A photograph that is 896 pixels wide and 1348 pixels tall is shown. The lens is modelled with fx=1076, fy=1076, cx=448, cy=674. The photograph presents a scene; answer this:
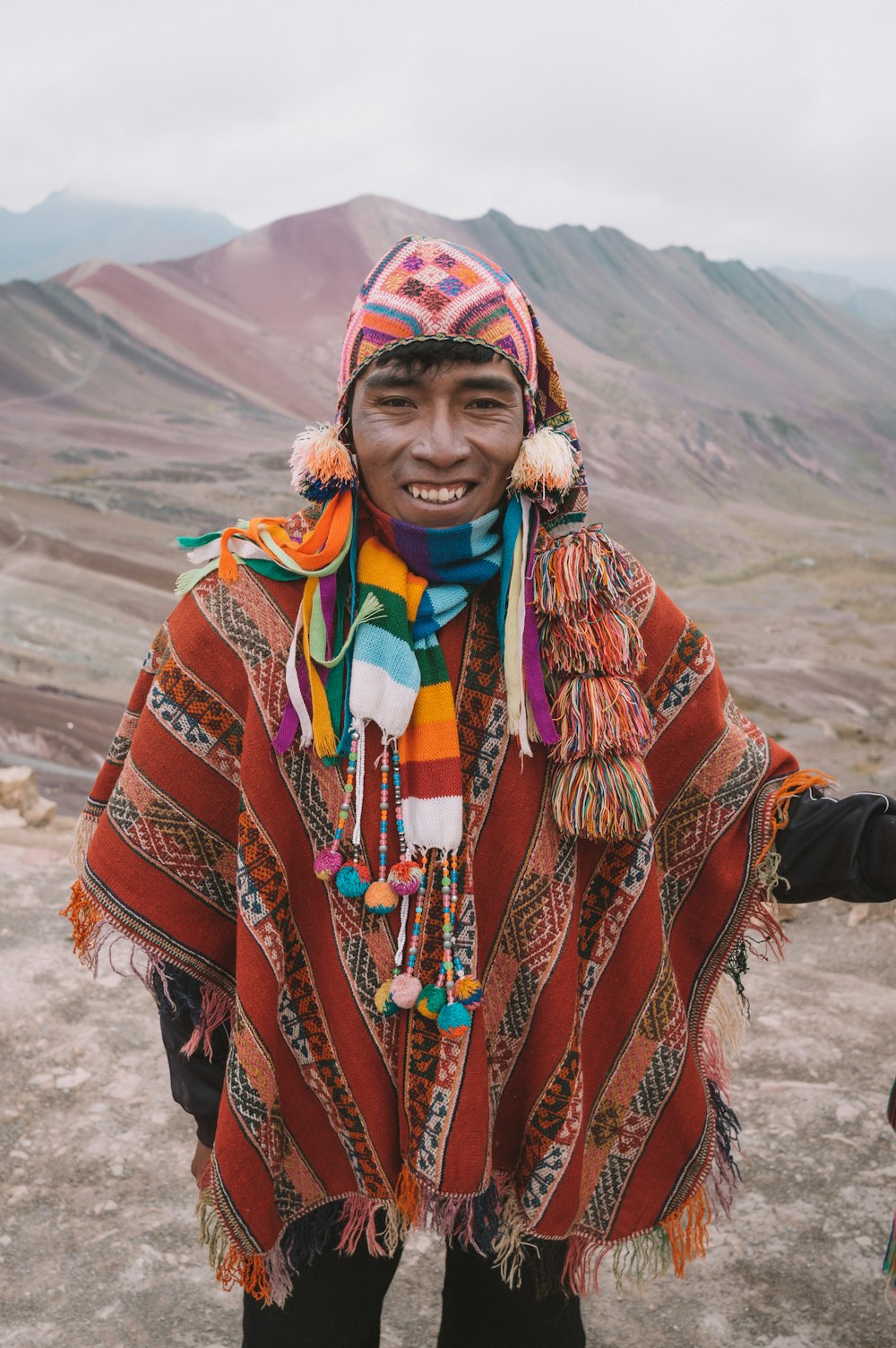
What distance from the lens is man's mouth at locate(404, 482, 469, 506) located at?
122cm

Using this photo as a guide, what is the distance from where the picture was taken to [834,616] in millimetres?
8375

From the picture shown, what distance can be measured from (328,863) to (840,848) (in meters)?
0.60

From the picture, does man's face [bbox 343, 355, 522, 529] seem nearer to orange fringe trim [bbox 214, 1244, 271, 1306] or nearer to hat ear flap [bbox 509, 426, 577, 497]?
hat ear flap [bbox 509, 426, 577, 497]

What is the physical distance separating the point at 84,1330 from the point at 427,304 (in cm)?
178

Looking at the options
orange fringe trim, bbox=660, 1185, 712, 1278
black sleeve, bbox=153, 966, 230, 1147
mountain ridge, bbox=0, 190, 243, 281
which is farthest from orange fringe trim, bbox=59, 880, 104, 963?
mountain ridge, bbox=0, 190, 243, 281

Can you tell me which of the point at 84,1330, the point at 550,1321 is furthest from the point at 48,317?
the point at 550,1321

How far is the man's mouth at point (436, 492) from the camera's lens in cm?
122

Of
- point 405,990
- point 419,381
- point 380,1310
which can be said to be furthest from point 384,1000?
point 419,381

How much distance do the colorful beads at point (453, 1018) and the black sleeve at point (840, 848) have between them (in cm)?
43

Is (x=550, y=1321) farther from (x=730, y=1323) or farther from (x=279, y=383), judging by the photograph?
(x=279, y=383)

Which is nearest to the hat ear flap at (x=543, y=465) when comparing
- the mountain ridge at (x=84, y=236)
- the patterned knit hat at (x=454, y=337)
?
the patterned knit hat at (x=454, y=337)

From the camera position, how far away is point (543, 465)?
1218 mm

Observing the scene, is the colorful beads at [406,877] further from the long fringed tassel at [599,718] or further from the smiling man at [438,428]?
the smiling man at [438,428]

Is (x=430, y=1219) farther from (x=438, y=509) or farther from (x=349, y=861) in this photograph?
(x=438, y=509)
